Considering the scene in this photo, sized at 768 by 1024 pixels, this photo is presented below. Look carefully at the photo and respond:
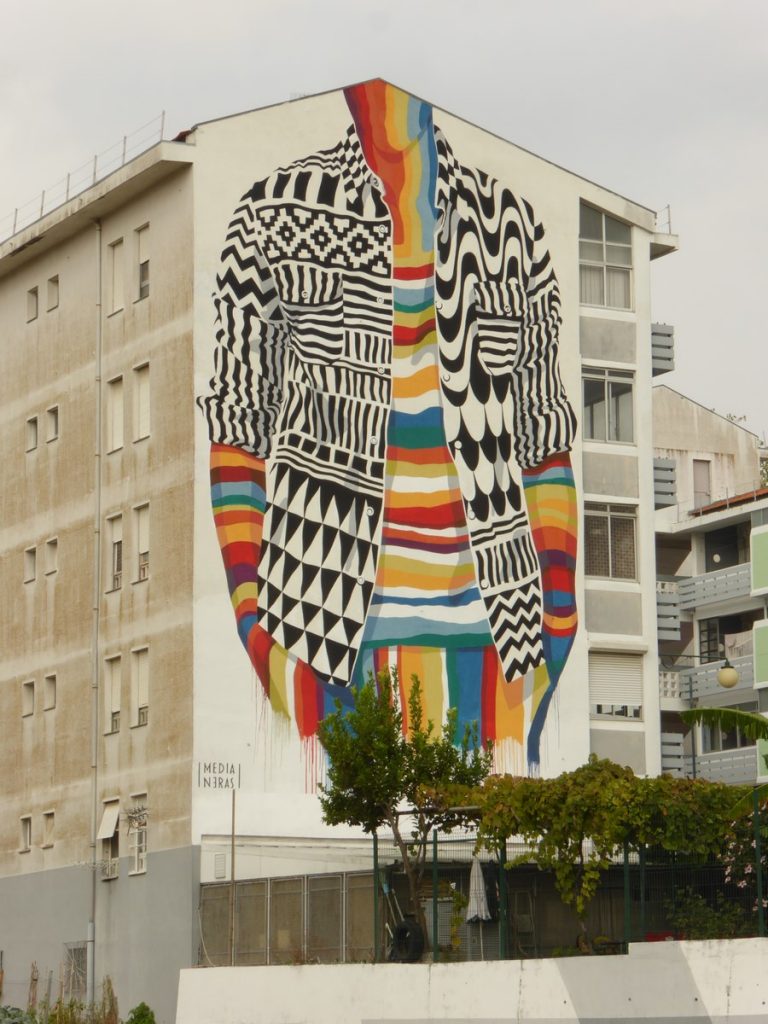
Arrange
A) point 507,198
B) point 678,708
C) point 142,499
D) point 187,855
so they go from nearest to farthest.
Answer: point 187,855, point 142,499, point 507,198, point 678,708

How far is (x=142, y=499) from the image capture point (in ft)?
181

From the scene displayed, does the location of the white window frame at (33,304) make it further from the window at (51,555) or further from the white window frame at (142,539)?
the white window frame at (142,539)

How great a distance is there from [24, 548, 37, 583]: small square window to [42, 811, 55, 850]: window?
6.70 meters

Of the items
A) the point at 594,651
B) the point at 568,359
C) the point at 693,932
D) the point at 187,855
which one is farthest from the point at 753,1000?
the point at 568,359

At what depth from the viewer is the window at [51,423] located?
59.4m

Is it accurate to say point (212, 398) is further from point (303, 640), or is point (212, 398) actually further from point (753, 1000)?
point (753, 1000)

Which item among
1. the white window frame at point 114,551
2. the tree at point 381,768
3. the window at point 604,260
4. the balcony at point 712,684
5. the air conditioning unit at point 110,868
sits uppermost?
the window at point 604,260

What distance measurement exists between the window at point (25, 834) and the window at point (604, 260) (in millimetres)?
21123

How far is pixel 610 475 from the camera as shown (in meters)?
59.9

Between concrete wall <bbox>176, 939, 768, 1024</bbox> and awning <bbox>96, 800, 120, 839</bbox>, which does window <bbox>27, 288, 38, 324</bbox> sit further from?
concrete wall <bbox>176, 939, 768, 1024</bbox>

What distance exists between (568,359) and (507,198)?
4790 mm

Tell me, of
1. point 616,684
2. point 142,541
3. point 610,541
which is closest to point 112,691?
point 142,541

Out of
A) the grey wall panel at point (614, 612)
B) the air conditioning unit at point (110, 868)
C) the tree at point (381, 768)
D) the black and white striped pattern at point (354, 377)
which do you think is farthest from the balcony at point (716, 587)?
the tree at point (381, 768)

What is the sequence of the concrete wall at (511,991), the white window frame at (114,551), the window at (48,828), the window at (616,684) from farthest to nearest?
the window at (616,684)
the window at (48,828)
the white window frame at (114,551)
the concrete wall at (511,991)
